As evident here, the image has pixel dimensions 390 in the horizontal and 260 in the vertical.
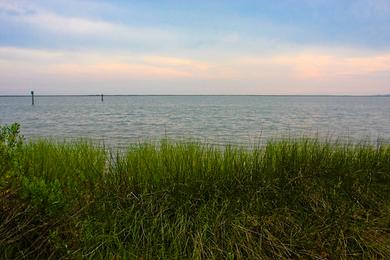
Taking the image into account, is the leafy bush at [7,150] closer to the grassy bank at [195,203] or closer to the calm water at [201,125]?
the grassy bank at [195,203]

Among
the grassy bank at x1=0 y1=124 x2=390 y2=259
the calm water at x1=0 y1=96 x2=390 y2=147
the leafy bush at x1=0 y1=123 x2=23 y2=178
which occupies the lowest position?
the calm water at x1=0 y1=96 x2=390 y2=147

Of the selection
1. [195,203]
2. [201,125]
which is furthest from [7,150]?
[201,125]

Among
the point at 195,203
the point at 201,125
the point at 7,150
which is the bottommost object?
the point at 201,125

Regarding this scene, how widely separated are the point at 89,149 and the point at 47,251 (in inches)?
132

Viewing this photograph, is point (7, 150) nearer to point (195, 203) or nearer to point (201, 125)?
point (195, 203)

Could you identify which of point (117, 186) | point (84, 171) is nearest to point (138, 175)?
point (117, 186)

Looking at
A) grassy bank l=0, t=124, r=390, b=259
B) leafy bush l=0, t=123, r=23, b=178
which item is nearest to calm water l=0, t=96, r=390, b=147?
grassy bank l=0, t=124, r=390, b=259

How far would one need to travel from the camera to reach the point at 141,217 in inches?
178

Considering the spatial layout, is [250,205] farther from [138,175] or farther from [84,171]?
[84,171]

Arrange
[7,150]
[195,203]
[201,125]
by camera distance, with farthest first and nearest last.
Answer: [201,125] → [195,203] → [7,150]

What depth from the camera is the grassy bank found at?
379 cm

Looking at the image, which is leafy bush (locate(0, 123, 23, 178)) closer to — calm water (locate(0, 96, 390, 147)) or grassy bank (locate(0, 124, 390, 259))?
grassy bank (locate(0, 124, 390, 259))

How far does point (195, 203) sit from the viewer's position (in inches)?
192

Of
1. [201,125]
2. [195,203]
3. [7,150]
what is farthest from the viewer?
[201,125]
